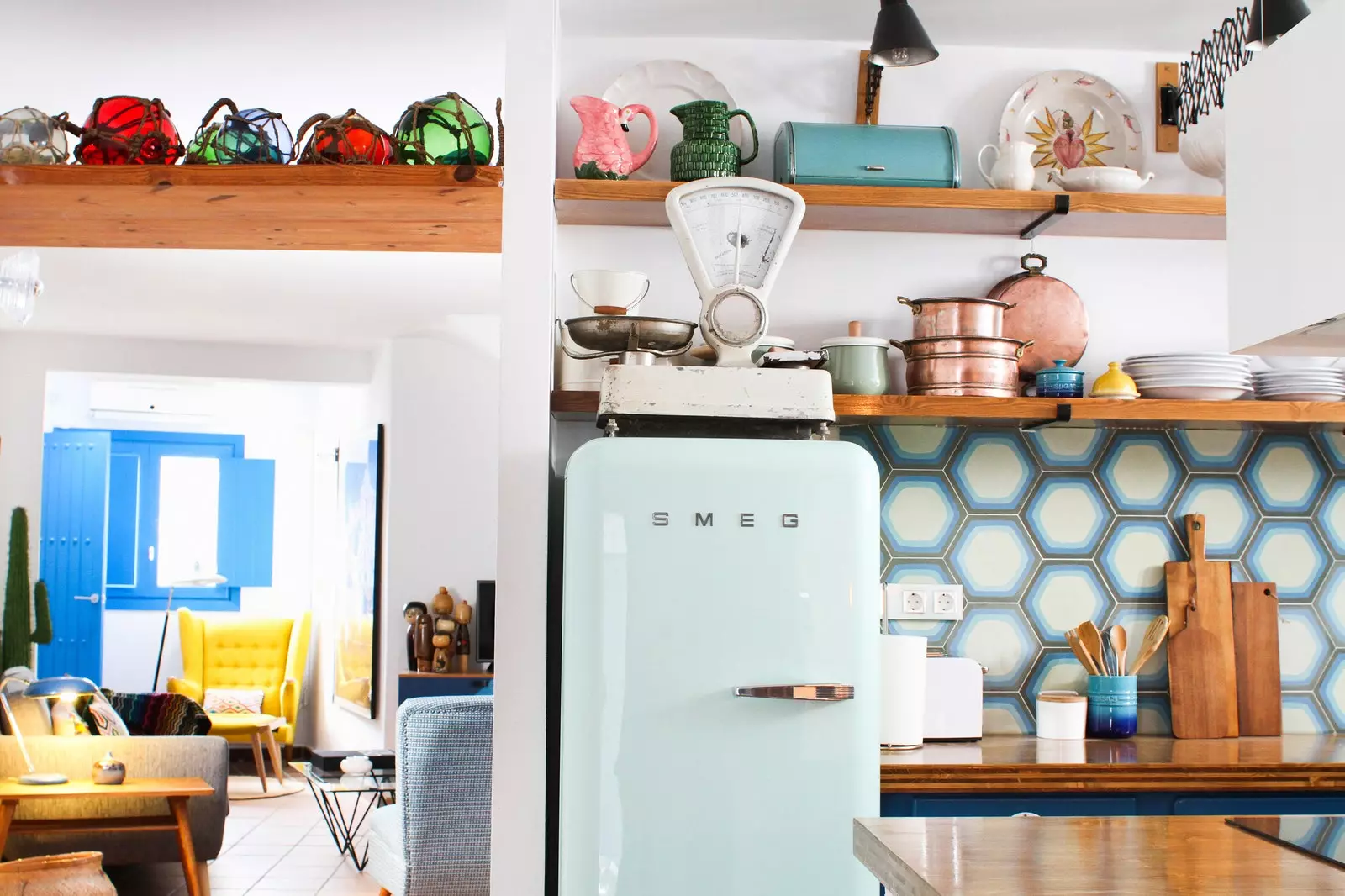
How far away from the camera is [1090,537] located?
10.3 feet

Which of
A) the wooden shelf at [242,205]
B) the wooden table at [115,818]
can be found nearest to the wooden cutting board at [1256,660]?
the wooden shelf at [242,205]

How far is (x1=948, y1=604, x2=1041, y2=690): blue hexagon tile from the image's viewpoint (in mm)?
3070

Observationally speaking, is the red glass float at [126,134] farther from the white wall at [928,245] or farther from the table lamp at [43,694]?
the table lamp at [43,694]

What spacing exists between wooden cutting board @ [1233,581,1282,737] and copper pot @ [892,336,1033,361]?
861 millimetres

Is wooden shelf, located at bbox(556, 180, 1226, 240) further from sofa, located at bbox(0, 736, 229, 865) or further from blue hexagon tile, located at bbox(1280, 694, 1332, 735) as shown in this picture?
sofa, located at bbox(0, 736, 229, 865)

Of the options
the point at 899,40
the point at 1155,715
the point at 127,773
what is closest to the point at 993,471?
the point at 1155,715

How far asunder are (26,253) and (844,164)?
3029 millimetres

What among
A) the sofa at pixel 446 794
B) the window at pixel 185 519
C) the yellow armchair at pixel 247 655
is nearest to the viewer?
the sofa at pixel 446 794

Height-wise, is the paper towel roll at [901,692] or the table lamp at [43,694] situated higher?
the paper towel roll at [901,692]

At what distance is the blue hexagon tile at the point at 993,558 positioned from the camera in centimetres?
310

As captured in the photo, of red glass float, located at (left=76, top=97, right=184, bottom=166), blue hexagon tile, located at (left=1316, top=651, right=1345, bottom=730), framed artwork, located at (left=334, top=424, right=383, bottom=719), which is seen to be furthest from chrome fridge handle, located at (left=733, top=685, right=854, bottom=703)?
framed artwork, located at (left=334, top=424, right=383, bottom=719)

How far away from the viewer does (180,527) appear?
29.4 ft

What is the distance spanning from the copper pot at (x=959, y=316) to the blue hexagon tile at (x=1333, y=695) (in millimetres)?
1227

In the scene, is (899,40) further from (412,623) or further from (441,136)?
(412,623)
